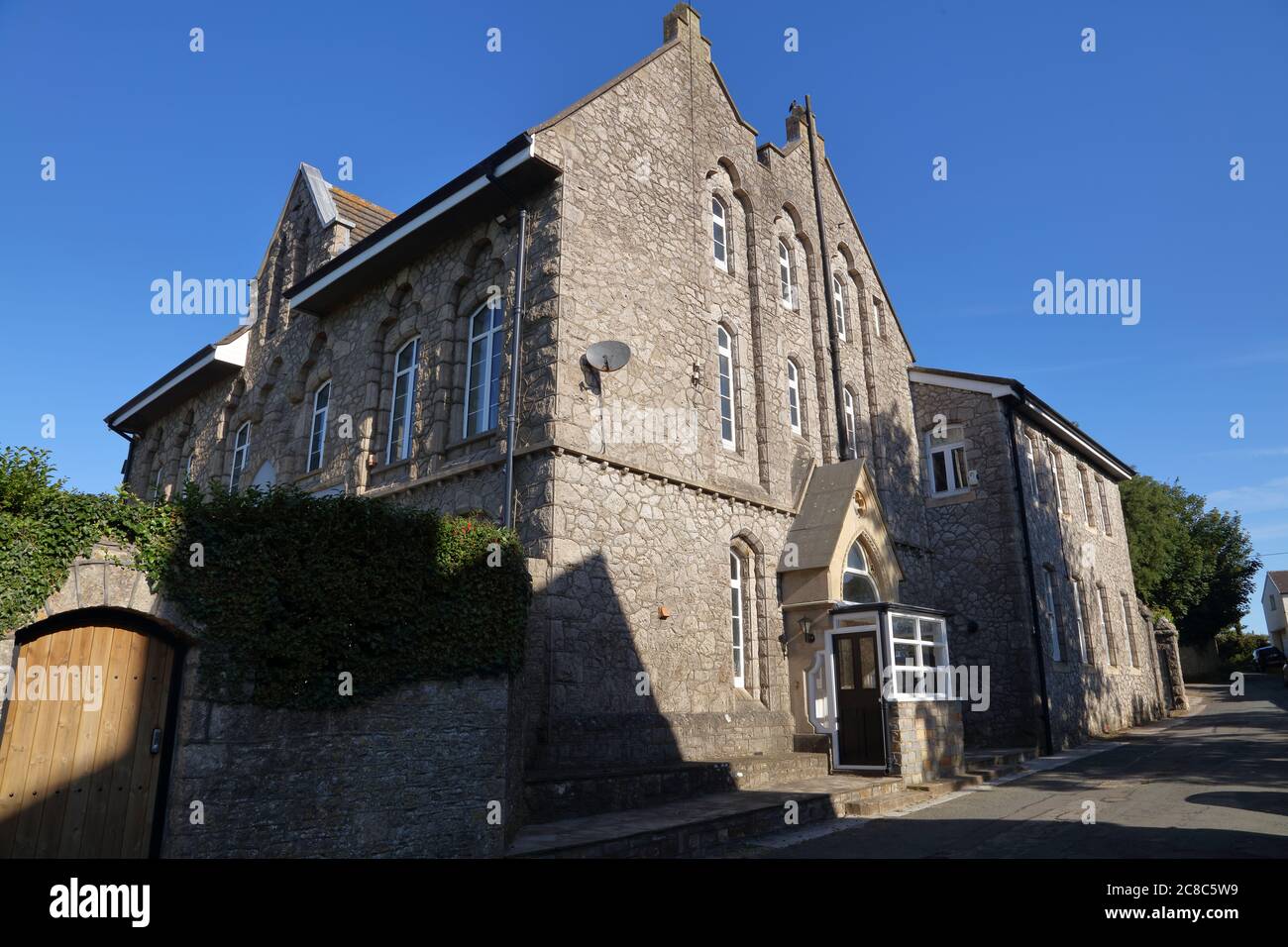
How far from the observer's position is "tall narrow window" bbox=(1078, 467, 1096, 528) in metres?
26.2

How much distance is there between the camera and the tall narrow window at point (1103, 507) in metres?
27.5

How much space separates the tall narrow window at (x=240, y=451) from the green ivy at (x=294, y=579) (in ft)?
45.6

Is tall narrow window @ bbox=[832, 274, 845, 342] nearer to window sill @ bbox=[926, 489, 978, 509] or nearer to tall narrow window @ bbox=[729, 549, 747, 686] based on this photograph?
window sill @ bbox=[926, 489, 978, 509]

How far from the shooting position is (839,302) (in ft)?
66.5

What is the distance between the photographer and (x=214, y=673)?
5934 millimetres

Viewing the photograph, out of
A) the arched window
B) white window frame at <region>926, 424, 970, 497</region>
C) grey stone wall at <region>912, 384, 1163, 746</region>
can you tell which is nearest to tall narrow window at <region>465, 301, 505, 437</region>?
the arched window

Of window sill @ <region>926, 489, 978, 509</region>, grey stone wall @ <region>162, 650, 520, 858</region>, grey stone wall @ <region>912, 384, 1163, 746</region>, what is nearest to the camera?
grey stone wall @ <region>162, 650, 520, 858</region>

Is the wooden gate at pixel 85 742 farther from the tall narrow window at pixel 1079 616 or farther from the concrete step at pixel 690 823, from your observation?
the tall narrow window at pixel 1079 616

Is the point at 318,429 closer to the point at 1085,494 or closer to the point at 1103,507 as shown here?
the point at 1085,494

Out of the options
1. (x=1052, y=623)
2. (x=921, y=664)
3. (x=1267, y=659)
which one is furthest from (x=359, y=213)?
(x=1267, y=659)

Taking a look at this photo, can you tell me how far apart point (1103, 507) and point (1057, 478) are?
5.04m

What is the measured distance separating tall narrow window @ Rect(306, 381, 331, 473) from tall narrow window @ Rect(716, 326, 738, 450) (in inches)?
327
